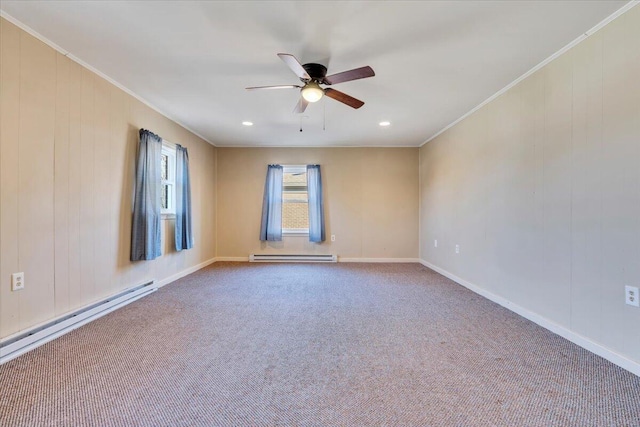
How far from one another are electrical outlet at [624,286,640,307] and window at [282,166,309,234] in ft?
14.3

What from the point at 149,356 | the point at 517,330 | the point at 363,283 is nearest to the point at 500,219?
the point at 517,330

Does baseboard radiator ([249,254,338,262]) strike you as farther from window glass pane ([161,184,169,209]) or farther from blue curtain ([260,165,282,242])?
window glass pane ([161,184,169,209])

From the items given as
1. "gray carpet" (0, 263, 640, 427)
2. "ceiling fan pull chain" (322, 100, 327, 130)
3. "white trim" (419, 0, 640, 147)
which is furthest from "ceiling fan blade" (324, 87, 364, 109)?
"gray carpet" (0, 263, 640, 427)

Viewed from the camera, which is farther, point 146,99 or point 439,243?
point 439,243

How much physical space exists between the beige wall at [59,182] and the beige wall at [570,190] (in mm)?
4151

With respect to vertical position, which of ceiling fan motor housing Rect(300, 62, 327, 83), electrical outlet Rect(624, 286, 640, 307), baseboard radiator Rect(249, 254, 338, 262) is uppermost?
ceiling fan motor housing Rect(300, 62, 327, 83)

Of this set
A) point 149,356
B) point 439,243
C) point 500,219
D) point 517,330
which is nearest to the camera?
point 149,356

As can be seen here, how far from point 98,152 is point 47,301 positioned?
4.57 ft

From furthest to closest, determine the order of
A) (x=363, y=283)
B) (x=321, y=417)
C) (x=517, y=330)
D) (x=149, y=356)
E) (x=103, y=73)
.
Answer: (x=363, y=283)
(x=103, y=73)
(x=517, y=330)
(x=149, y=356)
(x=321, y=417)

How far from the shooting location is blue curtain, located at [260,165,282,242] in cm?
521

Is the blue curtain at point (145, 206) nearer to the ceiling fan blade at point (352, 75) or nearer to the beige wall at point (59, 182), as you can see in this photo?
the beige wall at point (59, 182)

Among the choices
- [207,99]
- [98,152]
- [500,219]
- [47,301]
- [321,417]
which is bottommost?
[321,417]

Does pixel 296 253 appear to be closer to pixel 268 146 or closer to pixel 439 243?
pixel 268 146

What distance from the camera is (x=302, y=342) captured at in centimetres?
206
